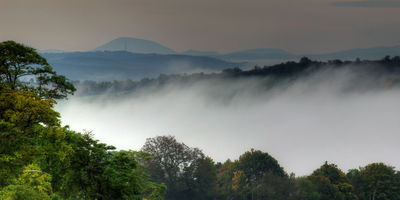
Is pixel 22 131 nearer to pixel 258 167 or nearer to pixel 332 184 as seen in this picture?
pixel 332 184

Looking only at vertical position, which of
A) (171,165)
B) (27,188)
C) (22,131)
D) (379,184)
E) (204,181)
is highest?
(22,131)

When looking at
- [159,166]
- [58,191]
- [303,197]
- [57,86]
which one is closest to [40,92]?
[57,86]

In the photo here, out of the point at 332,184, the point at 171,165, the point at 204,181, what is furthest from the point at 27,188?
the point at 332,184

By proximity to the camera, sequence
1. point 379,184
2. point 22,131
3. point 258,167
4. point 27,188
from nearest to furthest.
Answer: point 22,131
point 27,188
point 379,184
point 258,167

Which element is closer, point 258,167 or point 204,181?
Result: point 204,181

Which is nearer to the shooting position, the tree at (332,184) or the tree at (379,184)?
the tree at (332,184)

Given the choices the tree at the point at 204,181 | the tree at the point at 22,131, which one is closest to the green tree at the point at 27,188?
the tree at the point at 22,131

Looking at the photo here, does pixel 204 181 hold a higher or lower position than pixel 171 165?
lower

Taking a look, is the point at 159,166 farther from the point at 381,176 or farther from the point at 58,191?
the point at 58,191

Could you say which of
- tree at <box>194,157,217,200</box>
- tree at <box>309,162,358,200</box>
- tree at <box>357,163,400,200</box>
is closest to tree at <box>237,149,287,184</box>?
tree at <box>309,162,358,200</box>

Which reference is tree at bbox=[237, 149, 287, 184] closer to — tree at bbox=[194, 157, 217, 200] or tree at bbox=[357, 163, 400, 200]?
tree at bbox=[194, 157, 217, 200]

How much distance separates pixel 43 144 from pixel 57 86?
8.19 m

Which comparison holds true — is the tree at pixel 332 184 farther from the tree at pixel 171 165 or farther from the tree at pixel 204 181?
the tree at pixel 171 165

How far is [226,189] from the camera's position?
123125 mm
